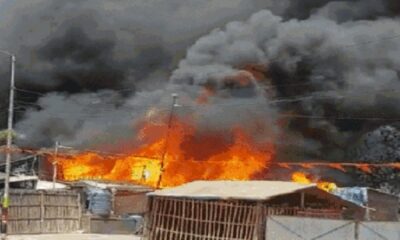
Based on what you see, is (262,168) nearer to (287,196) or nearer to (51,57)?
(51,57)

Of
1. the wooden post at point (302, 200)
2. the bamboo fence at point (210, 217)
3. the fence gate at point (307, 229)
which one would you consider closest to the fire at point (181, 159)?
the bamboo fence at point (210, 217)

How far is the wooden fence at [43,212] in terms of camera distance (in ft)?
91.9

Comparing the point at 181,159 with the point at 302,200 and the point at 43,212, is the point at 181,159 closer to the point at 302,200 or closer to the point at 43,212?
the point at 43,212

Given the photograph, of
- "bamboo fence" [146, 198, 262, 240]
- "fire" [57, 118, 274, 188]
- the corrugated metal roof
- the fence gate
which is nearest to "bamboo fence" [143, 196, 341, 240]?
"bamboo fence" [146, 198, 262, 240]

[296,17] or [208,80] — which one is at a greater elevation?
[296,17]

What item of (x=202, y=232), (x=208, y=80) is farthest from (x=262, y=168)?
(x=202, y=232)

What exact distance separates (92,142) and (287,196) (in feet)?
135

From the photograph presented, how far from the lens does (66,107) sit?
193 ft

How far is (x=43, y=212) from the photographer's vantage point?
29.2 meters

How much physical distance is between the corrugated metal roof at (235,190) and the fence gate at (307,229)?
3.43 ft

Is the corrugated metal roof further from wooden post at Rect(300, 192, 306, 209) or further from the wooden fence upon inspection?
the wooden fence

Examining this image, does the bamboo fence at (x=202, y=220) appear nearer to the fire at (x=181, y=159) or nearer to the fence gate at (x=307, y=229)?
the fence gate at (x=307, y=229)

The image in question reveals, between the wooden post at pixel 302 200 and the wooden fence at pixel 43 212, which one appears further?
the wooden fence at pixel 43 212

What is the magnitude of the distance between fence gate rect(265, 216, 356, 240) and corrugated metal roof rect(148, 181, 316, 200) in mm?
1047
